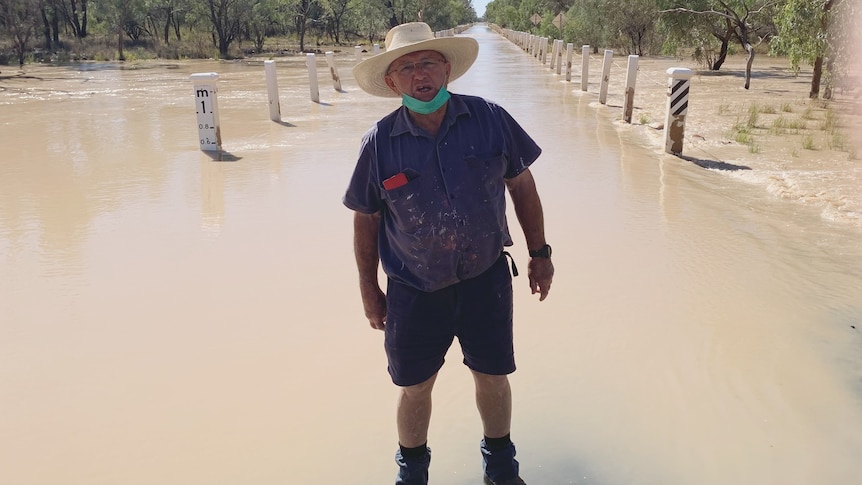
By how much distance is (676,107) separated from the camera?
8.98 meters

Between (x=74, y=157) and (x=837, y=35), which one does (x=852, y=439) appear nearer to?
(x=74, y=157)

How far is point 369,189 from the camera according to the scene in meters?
2.34

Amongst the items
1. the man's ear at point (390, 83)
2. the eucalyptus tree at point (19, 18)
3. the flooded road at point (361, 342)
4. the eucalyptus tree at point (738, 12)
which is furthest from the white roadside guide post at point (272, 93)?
the eucalyptus tree at point (19, 18)

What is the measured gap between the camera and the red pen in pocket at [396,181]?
→ 2.24 meters

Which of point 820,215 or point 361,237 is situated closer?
point 361,237

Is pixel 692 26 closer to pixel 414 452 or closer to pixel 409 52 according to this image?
pixel 409 52

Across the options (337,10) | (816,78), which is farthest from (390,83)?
(337,10)

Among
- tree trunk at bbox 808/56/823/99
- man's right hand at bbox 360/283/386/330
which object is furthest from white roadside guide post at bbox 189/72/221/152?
tree trunk at bbox 808/56/823/99

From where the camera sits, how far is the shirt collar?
2.28m

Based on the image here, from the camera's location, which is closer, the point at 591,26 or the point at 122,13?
the point at 591,26

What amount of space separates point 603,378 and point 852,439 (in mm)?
1082

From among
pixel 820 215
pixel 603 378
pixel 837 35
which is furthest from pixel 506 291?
pixel 837 35

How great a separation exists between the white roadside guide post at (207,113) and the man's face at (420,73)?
7831mm

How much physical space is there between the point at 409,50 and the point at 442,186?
0.48 meters
